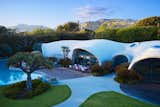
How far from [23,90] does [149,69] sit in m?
12.8

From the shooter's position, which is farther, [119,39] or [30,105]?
[119,39]

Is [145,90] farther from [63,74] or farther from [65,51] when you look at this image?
[65,51]

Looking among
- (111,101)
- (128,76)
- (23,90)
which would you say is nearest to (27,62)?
(23,90)

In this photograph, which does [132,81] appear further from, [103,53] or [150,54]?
[103,53]

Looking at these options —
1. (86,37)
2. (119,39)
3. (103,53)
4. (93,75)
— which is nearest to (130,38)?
(119,39)

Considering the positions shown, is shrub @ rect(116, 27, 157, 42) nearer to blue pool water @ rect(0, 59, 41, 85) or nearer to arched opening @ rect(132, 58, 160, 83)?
arched opening @ rect(132, 58, 160, 83)

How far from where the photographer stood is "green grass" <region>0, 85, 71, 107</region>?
47.6 ft

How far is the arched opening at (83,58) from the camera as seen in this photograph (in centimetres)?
2820

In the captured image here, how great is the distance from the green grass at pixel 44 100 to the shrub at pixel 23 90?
1.48 ft

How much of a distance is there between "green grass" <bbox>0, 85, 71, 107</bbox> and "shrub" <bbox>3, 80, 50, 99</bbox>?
0.45 metres

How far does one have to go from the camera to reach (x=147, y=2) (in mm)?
23156

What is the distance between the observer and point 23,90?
58.5ft

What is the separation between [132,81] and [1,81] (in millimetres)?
14845

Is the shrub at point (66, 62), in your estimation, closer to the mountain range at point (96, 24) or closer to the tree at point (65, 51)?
the tree at point (65, 51)
